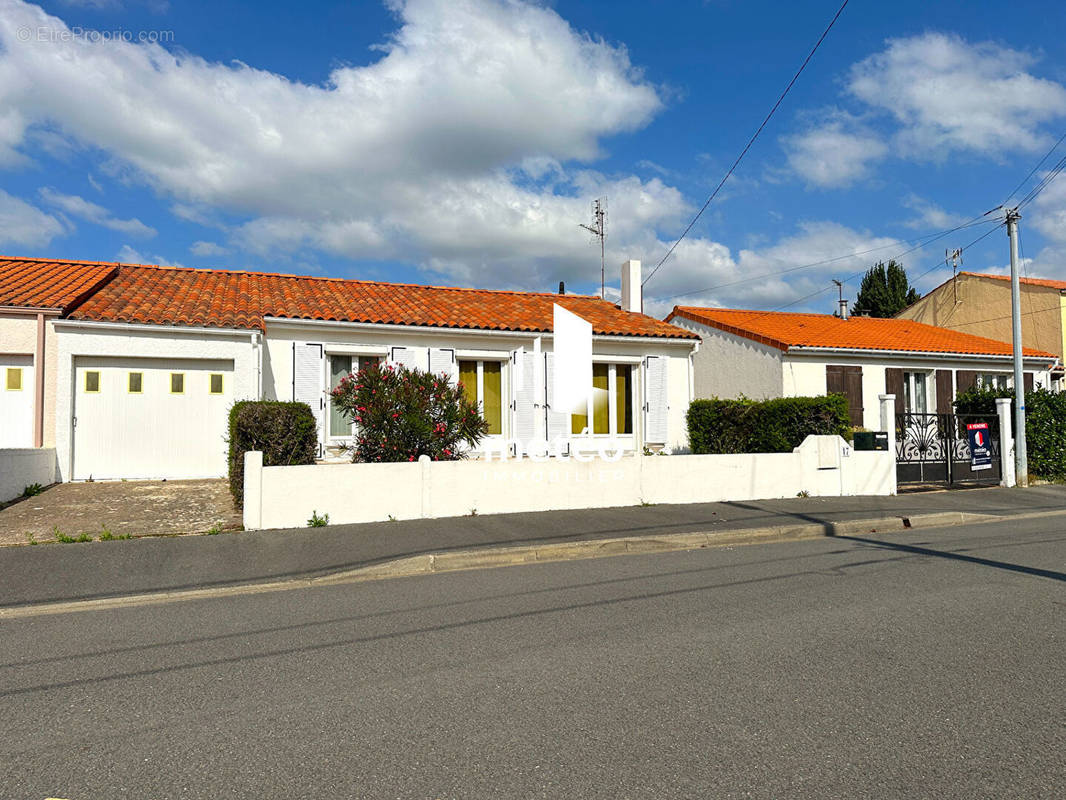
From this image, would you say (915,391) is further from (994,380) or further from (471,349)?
(471,349)

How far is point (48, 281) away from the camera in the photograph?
14.3m

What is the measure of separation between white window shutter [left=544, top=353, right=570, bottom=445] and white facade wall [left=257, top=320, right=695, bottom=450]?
0.70 ft

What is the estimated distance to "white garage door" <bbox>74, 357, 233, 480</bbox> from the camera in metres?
12.1

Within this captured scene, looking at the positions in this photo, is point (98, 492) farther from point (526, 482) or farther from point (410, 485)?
point (526, 482)

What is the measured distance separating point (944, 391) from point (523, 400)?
521 inches

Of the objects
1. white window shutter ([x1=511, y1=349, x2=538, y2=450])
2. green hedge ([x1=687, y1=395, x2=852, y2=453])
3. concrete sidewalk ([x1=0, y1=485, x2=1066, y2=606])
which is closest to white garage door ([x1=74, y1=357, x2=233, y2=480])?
concrete sidewalk ([x1=0, y1=485, x2=1066, y2=606])

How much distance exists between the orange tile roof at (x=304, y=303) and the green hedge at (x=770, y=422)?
8.02 ft

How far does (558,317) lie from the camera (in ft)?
53.4

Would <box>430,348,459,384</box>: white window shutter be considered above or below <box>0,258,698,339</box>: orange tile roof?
below

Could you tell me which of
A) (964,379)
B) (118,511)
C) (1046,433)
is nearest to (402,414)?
(118,511)

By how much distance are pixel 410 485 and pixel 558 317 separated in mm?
7288

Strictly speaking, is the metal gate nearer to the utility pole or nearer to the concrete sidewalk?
the utility pole

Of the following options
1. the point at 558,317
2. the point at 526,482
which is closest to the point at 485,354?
the point at 558,317

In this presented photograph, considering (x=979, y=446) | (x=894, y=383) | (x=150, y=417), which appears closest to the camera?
(x=150, y=417)
